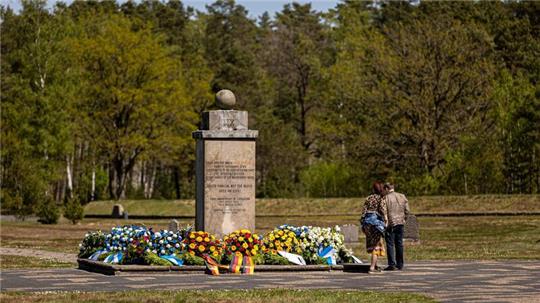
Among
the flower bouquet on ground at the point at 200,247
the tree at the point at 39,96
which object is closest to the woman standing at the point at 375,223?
the flower bouquet on ground at the point at 200,247

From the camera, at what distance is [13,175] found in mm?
64188

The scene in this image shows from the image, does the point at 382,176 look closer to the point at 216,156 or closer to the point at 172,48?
the point at 172,48

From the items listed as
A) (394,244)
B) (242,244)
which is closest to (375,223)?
(394,244)

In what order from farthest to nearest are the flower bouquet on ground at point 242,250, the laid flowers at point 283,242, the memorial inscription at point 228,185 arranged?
1. the memorial inscription at point 228,185
2. the laid flowers at point 283,242
3. the flower bouquet on ground at point 242,250

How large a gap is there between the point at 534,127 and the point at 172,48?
36898 millimetres

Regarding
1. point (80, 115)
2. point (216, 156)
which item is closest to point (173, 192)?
point (80, 115)

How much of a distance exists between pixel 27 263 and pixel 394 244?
8.46 metres

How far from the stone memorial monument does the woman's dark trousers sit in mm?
2955

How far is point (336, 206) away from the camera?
5997 cm

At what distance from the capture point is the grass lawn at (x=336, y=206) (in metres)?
55.0

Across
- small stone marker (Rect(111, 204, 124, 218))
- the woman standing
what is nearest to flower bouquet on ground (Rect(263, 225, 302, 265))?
the woman standing

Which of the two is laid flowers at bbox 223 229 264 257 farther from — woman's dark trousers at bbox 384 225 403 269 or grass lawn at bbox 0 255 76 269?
grass lawn at bbox 0 255 76 269

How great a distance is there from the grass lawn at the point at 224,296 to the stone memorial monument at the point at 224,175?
593cm

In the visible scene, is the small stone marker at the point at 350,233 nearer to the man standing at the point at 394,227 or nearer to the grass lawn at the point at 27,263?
the man standing at the point at 394,227
